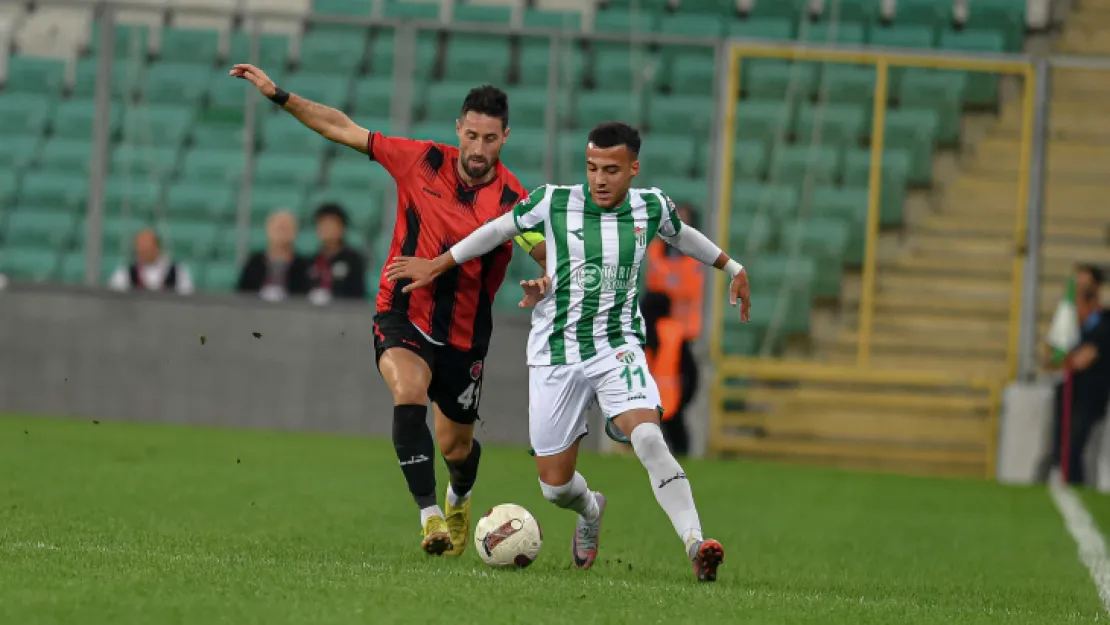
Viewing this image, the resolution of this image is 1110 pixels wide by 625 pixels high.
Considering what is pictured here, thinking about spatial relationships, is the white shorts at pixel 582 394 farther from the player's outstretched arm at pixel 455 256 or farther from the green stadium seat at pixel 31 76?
the green stadium seat at pixel 31 76

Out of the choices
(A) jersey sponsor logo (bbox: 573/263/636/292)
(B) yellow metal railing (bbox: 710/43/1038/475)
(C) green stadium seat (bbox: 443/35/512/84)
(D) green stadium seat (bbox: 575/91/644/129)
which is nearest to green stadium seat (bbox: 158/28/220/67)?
(C) green stadium seat (bbox: 443/35/512/84)

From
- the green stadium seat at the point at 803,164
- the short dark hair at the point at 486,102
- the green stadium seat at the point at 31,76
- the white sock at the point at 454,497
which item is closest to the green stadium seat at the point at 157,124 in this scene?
the green stadium seat at the point at 31,76

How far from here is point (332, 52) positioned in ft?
59.3

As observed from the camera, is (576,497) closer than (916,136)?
Yes

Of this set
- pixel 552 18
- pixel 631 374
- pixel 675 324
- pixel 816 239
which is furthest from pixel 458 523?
pixel 552 18

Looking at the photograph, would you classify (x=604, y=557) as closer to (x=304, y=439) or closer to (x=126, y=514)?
(x=126, y=514)

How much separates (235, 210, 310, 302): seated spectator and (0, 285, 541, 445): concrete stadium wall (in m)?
0.13

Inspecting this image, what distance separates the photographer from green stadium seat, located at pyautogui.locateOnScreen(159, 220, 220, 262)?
16922mm

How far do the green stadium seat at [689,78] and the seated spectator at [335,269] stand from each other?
10.9 ft

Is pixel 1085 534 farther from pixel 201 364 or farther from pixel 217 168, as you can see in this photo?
pixel 217 168

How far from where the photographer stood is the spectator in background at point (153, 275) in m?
16.3

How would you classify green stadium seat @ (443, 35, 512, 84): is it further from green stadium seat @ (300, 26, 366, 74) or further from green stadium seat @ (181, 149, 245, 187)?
green stadium seat @ (181, 149, 245, 187)

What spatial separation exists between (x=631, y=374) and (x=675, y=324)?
7.95 m

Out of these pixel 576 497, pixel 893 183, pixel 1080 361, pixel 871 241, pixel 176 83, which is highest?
pixel 176 83
